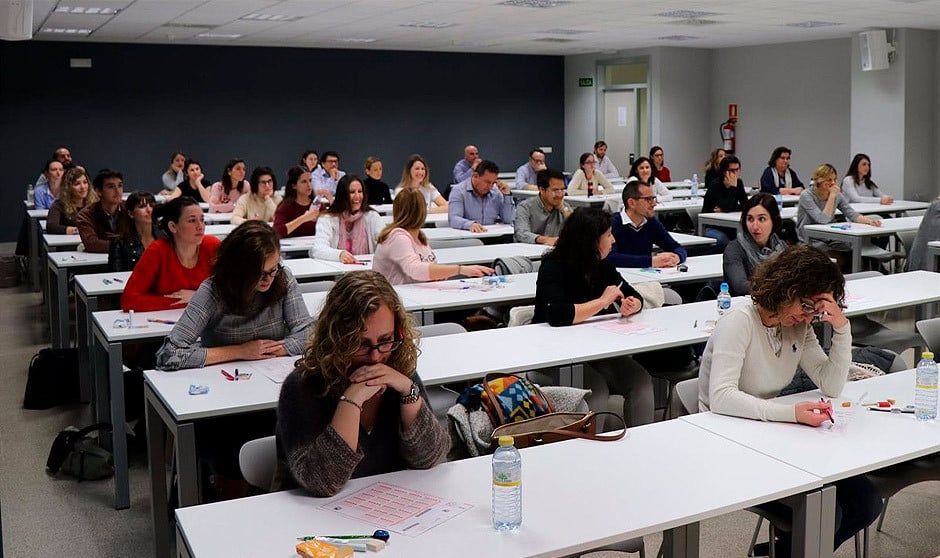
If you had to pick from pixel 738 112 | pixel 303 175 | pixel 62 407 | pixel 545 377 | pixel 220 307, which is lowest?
pixel 62 407

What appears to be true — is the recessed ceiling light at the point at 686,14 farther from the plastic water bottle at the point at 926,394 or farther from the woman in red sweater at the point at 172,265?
the plastic water bottle at the point at 926,394

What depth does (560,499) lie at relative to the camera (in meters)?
2.61

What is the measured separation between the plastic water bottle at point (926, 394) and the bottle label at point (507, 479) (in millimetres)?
1593

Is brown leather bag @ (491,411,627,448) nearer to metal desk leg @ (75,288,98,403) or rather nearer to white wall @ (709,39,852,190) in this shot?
metal desk leg @ (75,288,98,403)

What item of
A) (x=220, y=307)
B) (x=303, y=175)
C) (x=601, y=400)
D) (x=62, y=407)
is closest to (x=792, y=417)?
(x=601, y=400)

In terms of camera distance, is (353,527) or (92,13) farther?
(92,13)

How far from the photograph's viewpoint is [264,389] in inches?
142

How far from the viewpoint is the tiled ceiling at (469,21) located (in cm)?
1030

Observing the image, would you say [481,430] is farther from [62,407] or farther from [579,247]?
[62,407]

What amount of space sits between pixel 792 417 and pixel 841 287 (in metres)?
0.50

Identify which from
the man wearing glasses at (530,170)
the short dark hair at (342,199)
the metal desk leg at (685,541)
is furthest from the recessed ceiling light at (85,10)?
the metal desk leg at (685,541)

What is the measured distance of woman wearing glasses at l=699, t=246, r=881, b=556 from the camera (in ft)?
10.4

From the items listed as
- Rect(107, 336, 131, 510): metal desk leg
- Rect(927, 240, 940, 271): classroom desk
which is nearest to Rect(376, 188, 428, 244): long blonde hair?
Rect(107, 336, 131, 510): metal desk leg

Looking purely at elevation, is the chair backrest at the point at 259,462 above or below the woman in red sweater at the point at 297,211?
below
